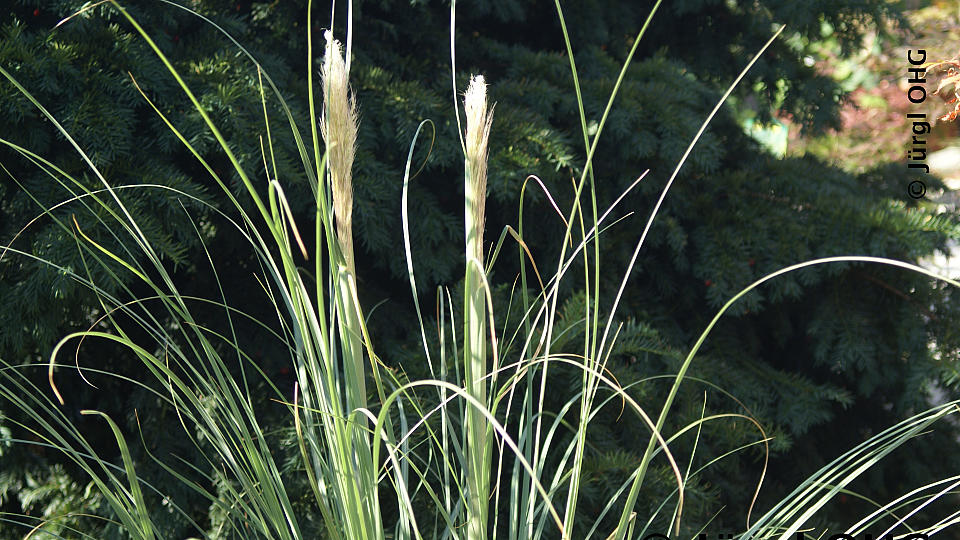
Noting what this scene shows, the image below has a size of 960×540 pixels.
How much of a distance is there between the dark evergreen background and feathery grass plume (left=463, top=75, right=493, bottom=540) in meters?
0.52

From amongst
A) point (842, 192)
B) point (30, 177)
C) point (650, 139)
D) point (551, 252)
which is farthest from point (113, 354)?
point (842, 192)

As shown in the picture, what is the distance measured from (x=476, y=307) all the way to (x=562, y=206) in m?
0.99

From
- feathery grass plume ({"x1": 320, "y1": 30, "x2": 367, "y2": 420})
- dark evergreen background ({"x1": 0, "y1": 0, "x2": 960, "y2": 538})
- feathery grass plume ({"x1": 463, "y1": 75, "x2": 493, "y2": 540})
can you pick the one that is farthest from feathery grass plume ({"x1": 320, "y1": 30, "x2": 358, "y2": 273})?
dark evergreen background ({"x1": 0, "y1": 0, "x2": 960, "y2": 538})

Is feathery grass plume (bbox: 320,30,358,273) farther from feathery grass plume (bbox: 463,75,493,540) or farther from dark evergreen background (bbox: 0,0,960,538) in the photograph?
dark evergreen background (bbox: 0,0,960,538)

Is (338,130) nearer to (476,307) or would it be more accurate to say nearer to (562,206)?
(476,307)

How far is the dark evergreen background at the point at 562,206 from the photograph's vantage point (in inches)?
50.2

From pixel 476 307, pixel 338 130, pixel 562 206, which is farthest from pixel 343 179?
pixel 562 206

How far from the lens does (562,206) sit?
65.9 inches

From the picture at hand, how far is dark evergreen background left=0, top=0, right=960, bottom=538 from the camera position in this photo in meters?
1.27

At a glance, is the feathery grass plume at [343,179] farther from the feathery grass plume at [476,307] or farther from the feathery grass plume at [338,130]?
the feathery grass plume at [476,307]

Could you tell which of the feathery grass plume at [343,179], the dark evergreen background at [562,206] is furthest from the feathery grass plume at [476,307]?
the dark evergreen background at [562,206]

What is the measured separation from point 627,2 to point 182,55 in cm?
127

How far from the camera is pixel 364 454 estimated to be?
74cm

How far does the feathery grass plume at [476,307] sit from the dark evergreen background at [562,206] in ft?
1.71
